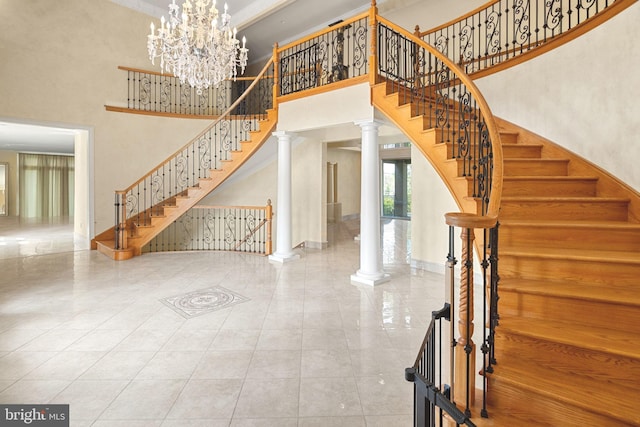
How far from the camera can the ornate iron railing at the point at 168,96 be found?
8.30 m

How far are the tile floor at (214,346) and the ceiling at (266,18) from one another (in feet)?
16.5

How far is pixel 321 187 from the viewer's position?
8281 mm

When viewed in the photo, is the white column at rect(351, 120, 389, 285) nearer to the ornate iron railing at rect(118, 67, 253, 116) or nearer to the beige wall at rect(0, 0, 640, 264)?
the beige wall at rect(0, 0, 640, 264)

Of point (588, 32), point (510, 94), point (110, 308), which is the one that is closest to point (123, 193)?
point (110, 308)

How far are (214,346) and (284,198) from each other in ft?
12.3

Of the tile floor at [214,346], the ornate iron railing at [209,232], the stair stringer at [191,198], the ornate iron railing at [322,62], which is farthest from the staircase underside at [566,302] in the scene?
the ornate iron railing at [209,232]

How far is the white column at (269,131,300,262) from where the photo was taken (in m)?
6.41

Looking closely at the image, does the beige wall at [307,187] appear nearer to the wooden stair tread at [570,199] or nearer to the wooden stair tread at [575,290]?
the wooden stair tread at [570,199]

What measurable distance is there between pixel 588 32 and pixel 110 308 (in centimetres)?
616

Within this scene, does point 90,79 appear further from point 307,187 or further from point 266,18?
point 307,187

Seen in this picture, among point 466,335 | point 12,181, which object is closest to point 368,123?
point 466,335

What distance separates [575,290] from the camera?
2.19m

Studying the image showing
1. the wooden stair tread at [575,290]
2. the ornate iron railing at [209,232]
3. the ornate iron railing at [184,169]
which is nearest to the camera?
the wooden stair tread at [575,290]

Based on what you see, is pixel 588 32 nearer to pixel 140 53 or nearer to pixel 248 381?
pixel 248 381
